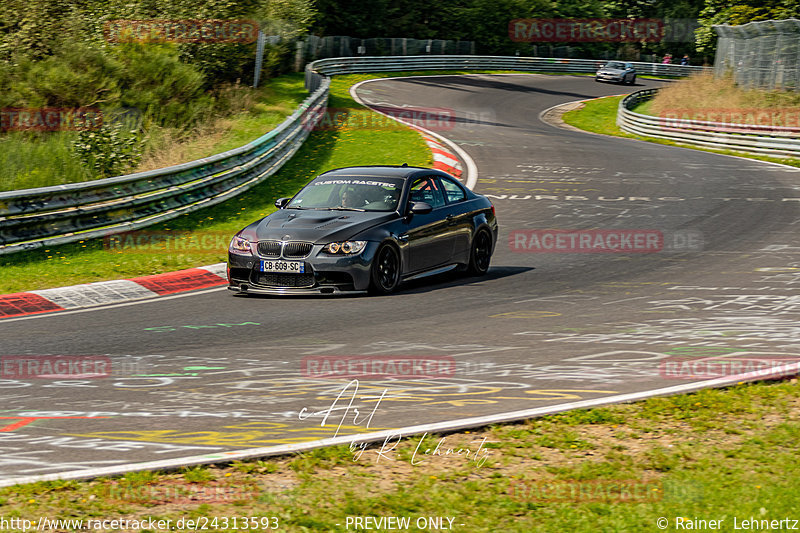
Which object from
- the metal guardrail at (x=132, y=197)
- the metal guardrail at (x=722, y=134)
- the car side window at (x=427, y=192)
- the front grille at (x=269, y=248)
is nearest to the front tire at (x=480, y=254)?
the car side window at (x=427, y=192)

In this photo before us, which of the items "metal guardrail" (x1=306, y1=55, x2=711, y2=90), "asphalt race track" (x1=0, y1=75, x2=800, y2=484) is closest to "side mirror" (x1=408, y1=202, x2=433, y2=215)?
"asphalt race track" (x1=0, y1=75, x2=800, y2=484)

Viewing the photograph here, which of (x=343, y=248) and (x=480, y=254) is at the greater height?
(x=343, y=248)

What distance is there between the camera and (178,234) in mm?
15766

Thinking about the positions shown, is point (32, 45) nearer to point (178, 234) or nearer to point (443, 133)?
point (443, 133)

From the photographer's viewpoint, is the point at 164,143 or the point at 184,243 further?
the point at 164,143

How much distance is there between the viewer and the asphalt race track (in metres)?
6.34

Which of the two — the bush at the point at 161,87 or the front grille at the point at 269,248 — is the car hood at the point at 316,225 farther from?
the bush at the point at 161,87

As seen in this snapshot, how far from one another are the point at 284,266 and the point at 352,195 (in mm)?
1636

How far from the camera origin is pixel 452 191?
1335 centimetres

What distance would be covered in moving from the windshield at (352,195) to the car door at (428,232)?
10.6 inches

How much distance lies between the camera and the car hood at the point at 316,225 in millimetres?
11406

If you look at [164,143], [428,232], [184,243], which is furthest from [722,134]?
[428,232]

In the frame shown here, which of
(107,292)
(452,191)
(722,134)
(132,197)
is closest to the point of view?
(107,292)

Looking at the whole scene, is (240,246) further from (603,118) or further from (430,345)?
(603,118)
